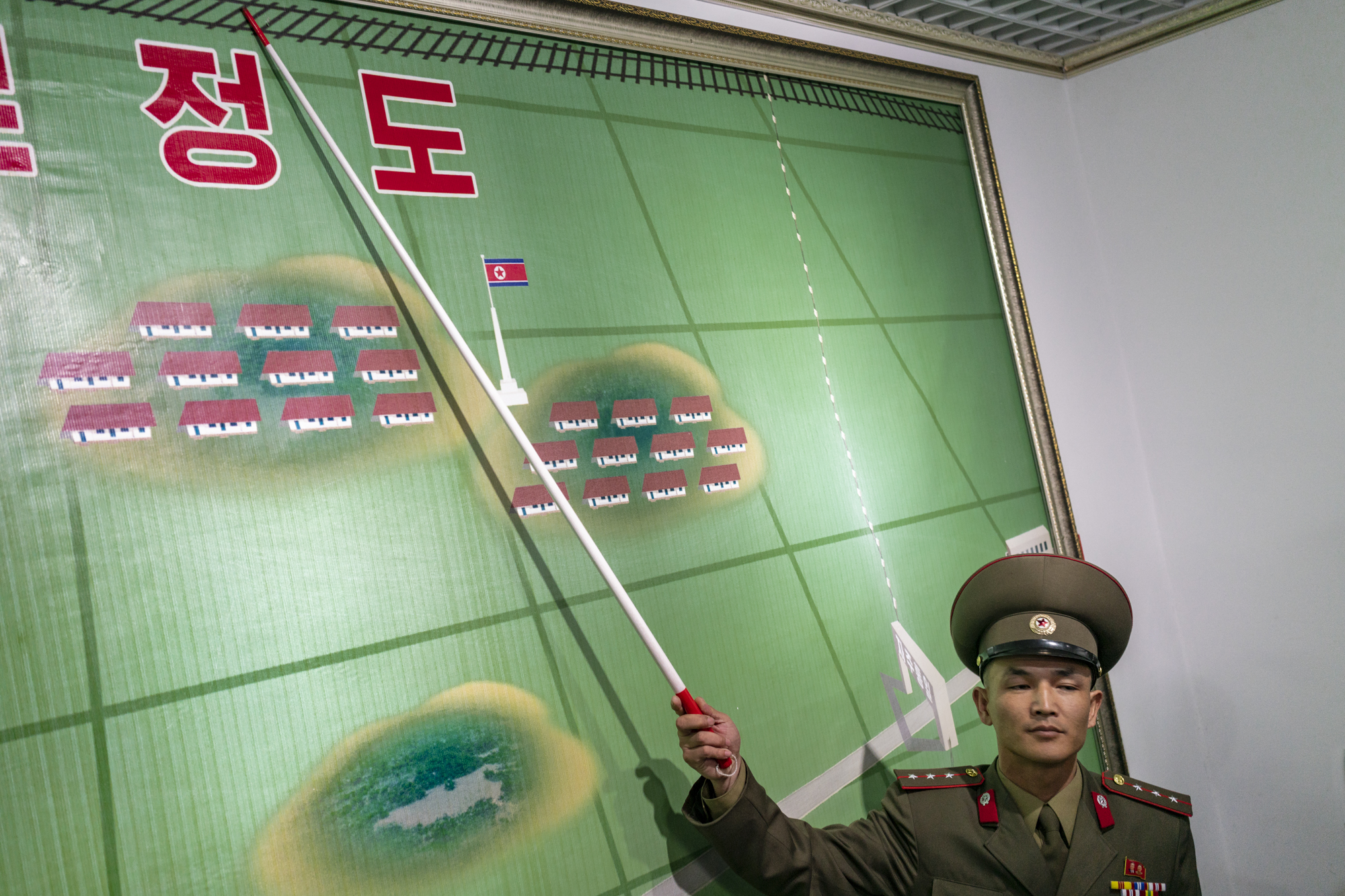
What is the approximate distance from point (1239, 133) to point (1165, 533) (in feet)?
3.35

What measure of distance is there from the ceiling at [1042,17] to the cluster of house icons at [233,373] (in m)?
1.44

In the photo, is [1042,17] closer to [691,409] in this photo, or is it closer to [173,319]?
[691,409]

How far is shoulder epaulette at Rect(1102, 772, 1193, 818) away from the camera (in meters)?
1.41

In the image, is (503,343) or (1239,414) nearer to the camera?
(503,343)

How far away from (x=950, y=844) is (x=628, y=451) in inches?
29.9

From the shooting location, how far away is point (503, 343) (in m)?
1.29

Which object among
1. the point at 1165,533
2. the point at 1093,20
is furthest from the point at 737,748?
the point at 1093,20

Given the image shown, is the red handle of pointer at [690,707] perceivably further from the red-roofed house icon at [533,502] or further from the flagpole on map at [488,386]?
the red-roofed house icon at [533,502]

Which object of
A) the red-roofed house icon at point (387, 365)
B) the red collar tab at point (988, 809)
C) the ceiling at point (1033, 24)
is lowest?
the red collar tab at point (988, 809)

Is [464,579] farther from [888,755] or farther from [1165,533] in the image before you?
[1165,533]

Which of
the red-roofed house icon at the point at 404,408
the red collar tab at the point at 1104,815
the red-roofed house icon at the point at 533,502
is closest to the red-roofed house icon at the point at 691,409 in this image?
the red-roofed house icon at the point at 533,502

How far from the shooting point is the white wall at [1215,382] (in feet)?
7.00

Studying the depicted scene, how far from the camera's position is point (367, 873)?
1.06 metres

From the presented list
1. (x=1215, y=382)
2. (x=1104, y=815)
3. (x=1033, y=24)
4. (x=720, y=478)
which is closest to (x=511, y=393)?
(x=720, y=478)
